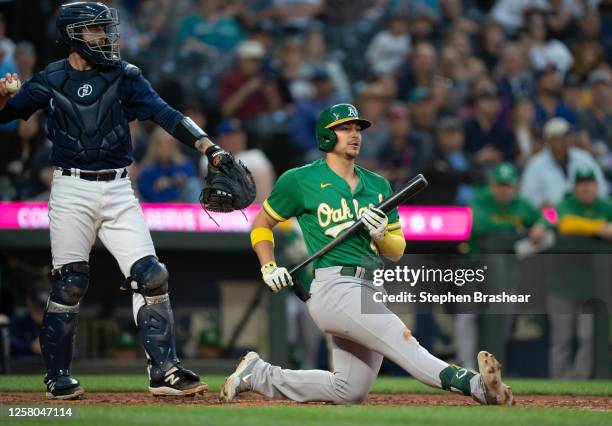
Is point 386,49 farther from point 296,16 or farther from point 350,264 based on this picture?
point 350,264

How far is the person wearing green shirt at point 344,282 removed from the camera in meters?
6.25

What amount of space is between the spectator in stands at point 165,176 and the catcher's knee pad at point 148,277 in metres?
4.15

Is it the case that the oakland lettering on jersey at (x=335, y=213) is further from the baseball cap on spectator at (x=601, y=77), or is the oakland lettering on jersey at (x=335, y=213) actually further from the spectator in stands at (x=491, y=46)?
the spectator in stands at (x=491, y=46)

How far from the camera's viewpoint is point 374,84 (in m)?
13.3

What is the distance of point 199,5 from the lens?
13742 millimetres

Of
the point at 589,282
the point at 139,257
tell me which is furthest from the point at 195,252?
the point at 139,257

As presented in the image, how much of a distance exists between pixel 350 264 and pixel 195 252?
4382mm

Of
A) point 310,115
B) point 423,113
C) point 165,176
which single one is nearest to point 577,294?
point 423,113

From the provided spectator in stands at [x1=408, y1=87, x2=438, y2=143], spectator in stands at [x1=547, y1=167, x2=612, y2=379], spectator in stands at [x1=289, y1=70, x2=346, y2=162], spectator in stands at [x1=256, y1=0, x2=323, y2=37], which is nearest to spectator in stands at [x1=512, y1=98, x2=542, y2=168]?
spectator in stands at [x1=408, y1=87, x2=438, y2=143]

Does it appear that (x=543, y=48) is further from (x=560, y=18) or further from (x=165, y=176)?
(x=165, y=176)

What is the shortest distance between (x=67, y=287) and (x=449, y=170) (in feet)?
19.1

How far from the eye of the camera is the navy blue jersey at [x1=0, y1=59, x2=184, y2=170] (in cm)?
661

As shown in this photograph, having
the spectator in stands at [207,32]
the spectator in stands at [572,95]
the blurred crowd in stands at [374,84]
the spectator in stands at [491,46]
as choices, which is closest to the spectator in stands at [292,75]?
the blurred crowd in stands at [374,84]

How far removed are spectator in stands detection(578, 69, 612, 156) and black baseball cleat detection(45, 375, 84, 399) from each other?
27.1ft
